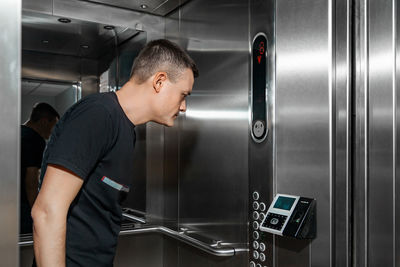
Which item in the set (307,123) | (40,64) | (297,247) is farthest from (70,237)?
(40,64)

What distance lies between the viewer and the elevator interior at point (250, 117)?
150 cm

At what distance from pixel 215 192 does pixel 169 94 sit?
79cm

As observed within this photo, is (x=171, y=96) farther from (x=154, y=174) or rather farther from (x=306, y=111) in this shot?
(x=154, y=174)

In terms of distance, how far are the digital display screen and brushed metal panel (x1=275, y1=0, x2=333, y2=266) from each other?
40 millimetres

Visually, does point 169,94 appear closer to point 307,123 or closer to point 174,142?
point 307,123

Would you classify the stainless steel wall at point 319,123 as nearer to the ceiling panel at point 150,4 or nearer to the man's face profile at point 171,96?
the man's face profile at point 171,96

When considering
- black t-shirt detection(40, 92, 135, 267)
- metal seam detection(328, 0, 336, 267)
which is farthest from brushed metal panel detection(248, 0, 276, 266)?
black t-shirt detection(40, 92, 135, 267)

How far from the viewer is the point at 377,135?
1.51 metres

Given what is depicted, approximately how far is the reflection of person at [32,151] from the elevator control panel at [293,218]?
146 cm

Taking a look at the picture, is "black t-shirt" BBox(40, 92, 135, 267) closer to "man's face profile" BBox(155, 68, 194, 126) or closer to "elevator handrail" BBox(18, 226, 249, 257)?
"man's face profile" BBox(155, 68, 194, 126)

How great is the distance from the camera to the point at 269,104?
1.76 m

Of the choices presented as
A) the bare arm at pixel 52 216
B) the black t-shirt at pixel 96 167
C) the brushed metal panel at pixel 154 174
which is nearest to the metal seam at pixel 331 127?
the black t-shirt at pixel 96 167

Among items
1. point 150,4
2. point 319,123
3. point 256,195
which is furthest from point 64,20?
point 319,123

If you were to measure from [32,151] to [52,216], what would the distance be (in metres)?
1.26
